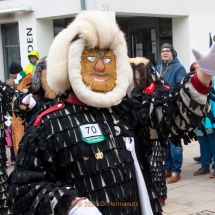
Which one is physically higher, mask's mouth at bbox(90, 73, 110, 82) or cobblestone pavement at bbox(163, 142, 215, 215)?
mask's mouth at bbox(90, 73, 110, 82)

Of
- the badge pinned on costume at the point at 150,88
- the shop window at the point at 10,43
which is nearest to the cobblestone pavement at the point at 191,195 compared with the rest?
the badge pinned on costume at the point at 150,88

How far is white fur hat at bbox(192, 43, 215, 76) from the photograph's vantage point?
74.8 inches

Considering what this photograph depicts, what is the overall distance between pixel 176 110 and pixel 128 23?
1171 centimetres

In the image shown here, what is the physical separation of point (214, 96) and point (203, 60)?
12.7 inches

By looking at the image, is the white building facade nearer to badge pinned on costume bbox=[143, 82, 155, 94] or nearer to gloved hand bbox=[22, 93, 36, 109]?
gloved hand bbox=[22, 93, 36, 109]

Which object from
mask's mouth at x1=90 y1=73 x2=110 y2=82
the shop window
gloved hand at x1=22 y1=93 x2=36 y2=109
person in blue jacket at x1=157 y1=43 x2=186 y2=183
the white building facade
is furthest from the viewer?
the shop window

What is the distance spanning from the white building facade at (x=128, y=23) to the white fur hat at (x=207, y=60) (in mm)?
8169

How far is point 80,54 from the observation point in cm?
223

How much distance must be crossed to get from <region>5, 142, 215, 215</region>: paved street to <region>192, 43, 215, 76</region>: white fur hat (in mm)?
3150

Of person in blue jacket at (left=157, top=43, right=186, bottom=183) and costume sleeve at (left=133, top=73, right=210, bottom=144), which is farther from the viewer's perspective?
person in blue jacket at (left=157, top=43, right=186, bottom=183)

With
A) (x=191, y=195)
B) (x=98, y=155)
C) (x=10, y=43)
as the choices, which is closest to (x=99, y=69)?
(x=98, y=155)

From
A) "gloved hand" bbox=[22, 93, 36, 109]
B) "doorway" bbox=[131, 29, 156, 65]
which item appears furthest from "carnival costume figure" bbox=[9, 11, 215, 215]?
"doorway" bbox=[131, 29, 156, 65]

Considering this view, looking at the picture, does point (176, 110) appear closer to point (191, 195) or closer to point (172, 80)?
point (191, 195)

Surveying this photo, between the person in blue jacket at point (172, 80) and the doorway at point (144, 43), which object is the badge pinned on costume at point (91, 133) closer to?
the person in blue jacket at point (172, 80)
